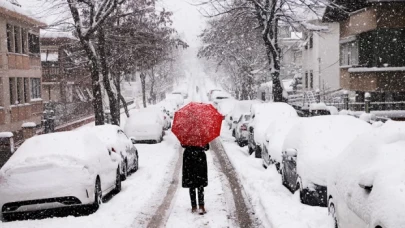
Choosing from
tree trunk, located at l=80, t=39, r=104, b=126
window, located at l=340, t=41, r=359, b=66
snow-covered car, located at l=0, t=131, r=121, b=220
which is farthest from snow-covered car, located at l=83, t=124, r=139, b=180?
window, located at l=340, t=41, r=359, b=66

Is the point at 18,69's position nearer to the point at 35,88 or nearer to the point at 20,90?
the point at 20,90

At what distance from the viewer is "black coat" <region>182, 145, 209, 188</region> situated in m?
9.23

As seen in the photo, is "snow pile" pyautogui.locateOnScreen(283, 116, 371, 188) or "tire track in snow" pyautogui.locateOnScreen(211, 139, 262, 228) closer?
"tire track in snow" pyautogui.locateOnScreen(211, 139, 262, 228)

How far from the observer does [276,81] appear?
25.8 metres

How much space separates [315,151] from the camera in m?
9.85

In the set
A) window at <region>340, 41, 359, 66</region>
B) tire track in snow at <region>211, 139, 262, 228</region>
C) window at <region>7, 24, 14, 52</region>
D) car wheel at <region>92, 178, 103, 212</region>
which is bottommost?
tire track in snow at <region>211, 139, 262, 228</region>

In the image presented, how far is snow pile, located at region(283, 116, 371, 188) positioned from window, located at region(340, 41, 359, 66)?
56.6 feet

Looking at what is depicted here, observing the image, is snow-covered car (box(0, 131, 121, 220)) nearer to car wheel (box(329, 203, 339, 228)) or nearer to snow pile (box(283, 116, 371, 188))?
snow pile (box(283, 116, 371, 188))

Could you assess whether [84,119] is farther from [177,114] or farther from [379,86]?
[177,114]

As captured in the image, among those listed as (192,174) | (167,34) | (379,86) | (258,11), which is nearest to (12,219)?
(192,174)

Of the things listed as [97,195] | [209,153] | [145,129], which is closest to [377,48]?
[209,153]

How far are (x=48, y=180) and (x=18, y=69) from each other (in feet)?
70.0

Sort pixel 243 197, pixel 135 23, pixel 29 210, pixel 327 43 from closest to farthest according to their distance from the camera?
pixel 29 210, pixel 243 197, pixel 135 23, pixel 327 43

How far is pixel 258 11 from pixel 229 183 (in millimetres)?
13823
